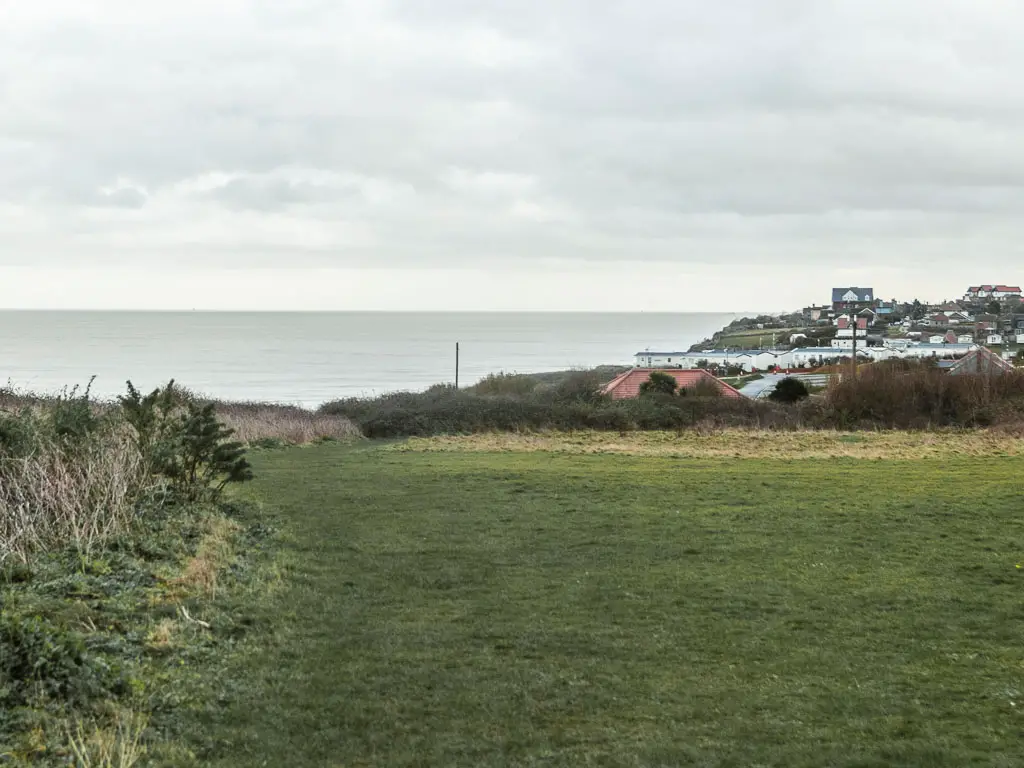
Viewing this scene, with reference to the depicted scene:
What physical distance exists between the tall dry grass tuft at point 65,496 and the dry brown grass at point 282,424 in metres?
13.0

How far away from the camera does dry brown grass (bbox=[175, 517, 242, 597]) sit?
8562 mm

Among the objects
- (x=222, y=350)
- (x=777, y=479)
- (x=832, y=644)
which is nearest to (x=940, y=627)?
(x=832, y=644)

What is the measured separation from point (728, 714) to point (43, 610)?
4.74 metres

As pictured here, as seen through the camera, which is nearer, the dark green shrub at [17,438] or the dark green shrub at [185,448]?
the dark green shrub at [17,438]

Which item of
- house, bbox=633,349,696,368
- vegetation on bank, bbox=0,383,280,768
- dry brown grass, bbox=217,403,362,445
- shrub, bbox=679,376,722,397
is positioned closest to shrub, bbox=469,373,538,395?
shrub, bbox=679,376,722,397

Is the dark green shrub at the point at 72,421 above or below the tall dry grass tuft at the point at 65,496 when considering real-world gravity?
above

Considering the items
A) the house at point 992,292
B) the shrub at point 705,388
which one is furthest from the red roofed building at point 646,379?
the house at point 992,292

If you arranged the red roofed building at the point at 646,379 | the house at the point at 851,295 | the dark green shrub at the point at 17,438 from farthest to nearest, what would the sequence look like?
the house at the point at 851,295, the red roofed building at the point at 646,379, the dark green shrub at the point at 17,438

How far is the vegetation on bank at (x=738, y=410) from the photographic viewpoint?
3316 cm

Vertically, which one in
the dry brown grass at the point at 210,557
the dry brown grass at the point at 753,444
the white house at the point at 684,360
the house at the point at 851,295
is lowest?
the dry brown grass at the point at 210,557

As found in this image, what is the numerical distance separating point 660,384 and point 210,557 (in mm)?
35330

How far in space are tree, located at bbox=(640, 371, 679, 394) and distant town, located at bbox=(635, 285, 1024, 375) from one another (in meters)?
12.5

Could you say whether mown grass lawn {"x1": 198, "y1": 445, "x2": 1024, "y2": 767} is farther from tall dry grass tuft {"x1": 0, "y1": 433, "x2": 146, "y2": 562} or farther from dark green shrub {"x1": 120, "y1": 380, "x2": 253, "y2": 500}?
tall dry grass tuft {"x1": 0, "y1": 433, "x2": 146, "y2": 562}

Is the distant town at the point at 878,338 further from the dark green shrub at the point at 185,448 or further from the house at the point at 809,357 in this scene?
the dark green shrub at the point at 185,448
